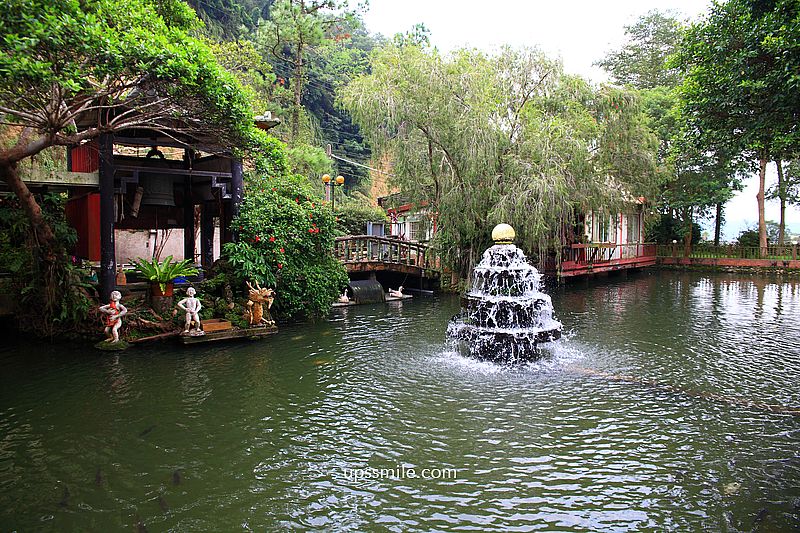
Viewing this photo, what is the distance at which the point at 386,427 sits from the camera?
6.50 m

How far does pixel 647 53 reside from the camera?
1416 inches

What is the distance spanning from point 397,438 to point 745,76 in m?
10.1

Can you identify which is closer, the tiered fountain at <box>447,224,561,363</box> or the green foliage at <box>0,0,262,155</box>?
the green foliage at <box>0,0,262,155</box>

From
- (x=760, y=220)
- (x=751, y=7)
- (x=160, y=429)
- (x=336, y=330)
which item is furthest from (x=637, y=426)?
(x=760, y=220)

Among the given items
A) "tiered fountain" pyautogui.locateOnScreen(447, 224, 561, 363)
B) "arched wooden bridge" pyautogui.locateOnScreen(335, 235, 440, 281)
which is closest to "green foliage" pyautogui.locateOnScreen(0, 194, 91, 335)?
"tiered fountain" pyautogui.locateOnScreen(447, 224, 561, 363)

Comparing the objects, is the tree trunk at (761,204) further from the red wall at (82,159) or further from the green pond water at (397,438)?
the red wall at (82,159)

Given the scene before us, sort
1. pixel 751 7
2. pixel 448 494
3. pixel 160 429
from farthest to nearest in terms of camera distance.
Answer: pixel 751 7, pixel 160 429, pixel 448 494

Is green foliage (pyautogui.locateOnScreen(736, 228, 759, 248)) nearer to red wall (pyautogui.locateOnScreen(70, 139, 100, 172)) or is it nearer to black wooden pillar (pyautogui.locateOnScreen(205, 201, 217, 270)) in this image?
black wooden pillar (pyautogui.locateOnScreen(205, 201, 217, 270))

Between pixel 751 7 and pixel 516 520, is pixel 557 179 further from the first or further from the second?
pixel 516 520

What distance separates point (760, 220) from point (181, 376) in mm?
32344

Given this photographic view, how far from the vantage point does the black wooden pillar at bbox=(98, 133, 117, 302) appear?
10.9m

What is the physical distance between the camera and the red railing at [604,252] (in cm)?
2377

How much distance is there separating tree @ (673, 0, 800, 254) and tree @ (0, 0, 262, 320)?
9.65m

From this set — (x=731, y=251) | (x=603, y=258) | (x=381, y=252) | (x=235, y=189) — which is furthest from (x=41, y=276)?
(x=731, y=251)
